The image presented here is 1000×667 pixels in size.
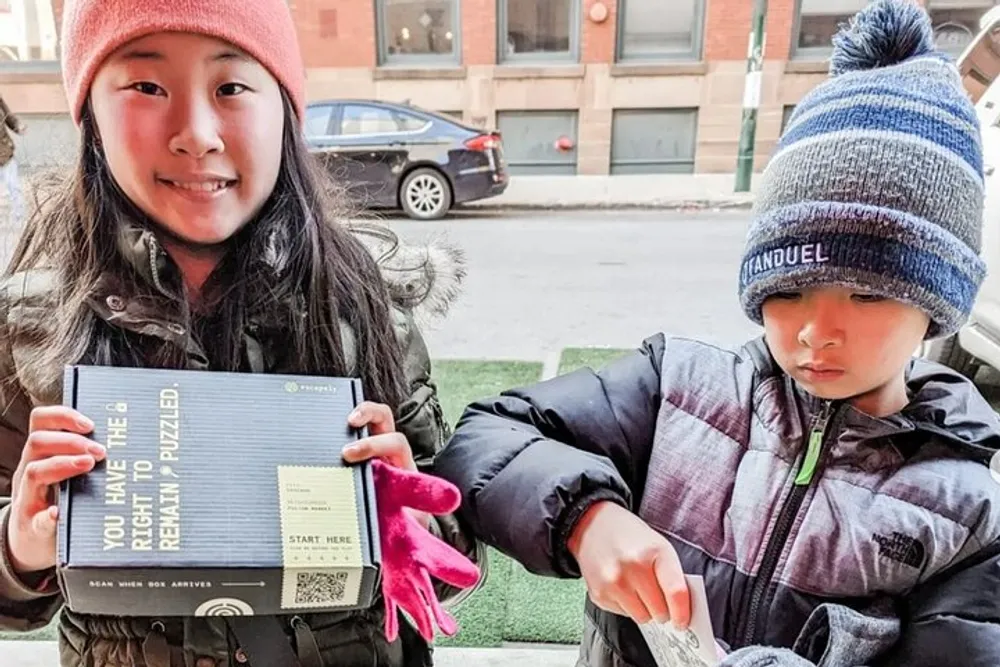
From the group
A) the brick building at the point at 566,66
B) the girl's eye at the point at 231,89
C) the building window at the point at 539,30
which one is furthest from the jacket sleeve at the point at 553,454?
the building window at the point at 539,30

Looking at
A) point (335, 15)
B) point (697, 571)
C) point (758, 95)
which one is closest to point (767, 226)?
point (697, 571)

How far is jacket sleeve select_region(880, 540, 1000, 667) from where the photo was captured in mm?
707

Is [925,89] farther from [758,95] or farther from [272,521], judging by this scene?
[758,95]

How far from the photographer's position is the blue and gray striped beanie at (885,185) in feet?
2.44

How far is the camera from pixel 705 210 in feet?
12.9

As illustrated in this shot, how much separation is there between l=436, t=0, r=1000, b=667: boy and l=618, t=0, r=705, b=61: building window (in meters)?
1.77

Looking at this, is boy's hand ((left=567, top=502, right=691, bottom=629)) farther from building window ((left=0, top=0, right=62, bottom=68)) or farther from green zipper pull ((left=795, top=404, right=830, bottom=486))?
building window ((left=0, top=0, right=62, bottom=68))

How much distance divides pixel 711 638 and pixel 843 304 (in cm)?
32

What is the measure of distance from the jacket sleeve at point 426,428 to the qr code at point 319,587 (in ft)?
0.56

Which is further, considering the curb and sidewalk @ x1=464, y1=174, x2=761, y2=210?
the curb

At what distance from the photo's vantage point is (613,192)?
4.12m

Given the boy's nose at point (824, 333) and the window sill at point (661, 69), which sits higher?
the window sill at point (661, 69)


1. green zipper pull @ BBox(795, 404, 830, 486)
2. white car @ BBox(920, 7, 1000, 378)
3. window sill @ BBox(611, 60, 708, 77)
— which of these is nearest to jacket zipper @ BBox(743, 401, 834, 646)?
green zipper pull @ BBox(795, 404, 830, 486)

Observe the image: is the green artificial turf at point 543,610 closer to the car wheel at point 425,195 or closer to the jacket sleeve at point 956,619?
the jacket sleeve at point 956,619
